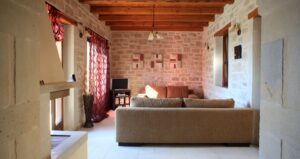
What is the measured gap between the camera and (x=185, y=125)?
3.71 meters

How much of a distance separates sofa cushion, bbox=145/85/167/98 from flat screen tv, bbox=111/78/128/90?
2.31ft

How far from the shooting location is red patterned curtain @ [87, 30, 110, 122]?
5516 mm

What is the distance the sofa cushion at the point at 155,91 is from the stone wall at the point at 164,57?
574mm

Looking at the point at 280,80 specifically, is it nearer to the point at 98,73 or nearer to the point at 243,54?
the point at 243,54

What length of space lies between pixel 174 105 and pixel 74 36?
7.56ft

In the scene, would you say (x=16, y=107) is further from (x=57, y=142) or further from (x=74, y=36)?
(x=74, y=36)

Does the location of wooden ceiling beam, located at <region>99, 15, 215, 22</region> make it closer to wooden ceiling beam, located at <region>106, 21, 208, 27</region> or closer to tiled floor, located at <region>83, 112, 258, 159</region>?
wooden ceiling beam, located at <region>106, 21, 208, 27</region>

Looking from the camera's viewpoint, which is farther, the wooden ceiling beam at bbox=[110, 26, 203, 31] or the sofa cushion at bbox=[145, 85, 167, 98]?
the wooden ceiling beam at bbox=[110, 26, 203, 31]

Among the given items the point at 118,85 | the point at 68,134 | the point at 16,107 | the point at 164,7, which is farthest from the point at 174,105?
the point at 118,85

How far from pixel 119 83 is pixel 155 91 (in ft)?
3.85

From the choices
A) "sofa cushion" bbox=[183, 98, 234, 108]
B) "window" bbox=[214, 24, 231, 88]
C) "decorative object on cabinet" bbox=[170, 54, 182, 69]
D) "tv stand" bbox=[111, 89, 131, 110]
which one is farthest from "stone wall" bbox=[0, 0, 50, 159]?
"decorative object on cabinet" bbox=[170, 54, 182, 69]

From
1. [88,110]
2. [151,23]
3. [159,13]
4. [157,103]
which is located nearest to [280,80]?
[157,103]

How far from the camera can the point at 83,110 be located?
5113 mm

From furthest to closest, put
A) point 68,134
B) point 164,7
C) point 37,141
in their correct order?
point 164,7
point 68,134
point 37,141
